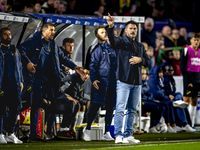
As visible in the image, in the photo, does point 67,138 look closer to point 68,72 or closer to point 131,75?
point 68,72

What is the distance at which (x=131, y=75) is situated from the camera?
25.0 feet

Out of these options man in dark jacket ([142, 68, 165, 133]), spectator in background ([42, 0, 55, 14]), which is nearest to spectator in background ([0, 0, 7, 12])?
spectator in background ([42, 0, 55, 14])

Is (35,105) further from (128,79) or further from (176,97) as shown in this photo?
(176,97)

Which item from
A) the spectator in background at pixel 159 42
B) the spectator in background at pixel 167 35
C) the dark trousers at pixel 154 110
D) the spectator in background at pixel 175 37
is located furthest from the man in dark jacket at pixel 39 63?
the spectator in background at pixel 175 37

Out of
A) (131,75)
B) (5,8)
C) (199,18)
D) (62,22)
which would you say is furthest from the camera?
(199,18)

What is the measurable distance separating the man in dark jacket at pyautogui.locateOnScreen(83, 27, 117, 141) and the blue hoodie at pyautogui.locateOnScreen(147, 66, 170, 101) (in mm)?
2022

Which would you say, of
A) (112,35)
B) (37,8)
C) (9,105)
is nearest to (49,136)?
(9,105)

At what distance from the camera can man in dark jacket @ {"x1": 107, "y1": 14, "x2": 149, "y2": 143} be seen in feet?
24.9

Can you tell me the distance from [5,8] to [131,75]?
3.67m

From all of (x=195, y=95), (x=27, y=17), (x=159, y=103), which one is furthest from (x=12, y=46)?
(x=195, y=95)

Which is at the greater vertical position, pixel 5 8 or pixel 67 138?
pixel 5 8

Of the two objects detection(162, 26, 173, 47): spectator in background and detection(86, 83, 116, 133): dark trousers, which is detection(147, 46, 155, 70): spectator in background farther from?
detection(86, 83, 116, 133): dark trousers

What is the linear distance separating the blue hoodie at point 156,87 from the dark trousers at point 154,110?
0.99 ft

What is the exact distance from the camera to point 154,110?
9.75 meters
